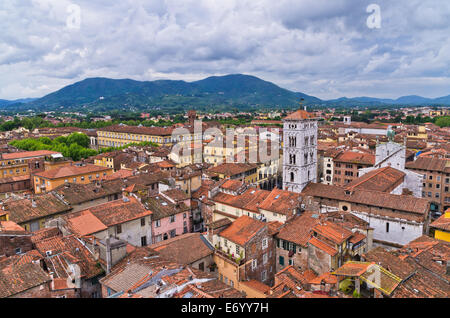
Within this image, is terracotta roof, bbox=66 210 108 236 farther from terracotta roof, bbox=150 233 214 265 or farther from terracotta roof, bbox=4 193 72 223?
terracotta roof, bbox=4 193 72 223

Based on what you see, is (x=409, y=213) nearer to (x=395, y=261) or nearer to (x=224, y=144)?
(x=395, y=261)

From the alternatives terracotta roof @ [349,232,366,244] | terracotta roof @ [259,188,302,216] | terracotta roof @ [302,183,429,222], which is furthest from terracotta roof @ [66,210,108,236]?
terracotta roof @ [302,183,429,222]

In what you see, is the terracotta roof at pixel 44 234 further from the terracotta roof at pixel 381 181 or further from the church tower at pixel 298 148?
the terracotta roof at pixel 381 181
